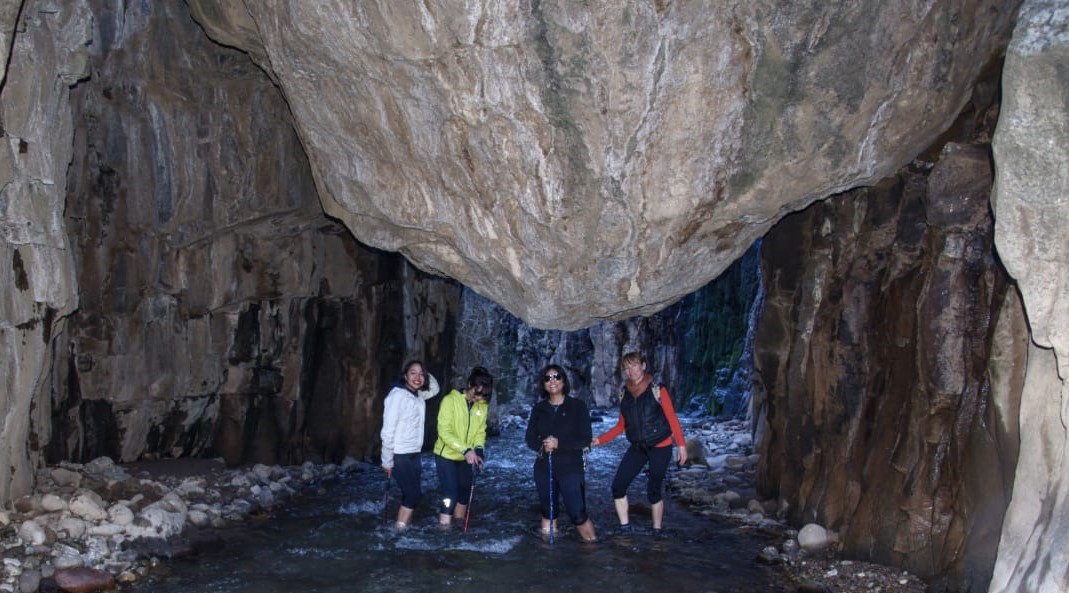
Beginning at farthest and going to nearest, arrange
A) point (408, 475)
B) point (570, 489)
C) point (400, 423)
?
point (408, 475) < point (400, 423) < point (570, 489)

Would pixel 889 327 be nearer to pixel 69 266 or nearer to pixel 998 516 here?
pixel 998 516

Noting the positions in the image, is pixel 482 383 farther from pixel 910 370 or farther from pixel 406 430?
pixel 910 370

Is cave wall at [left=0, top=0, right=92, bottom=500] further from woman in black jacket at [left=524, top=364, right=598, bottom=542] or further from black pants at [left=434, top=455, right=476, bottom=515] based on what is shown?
woman in black jacket at [left=524, top=364, right=598, bottom=542]

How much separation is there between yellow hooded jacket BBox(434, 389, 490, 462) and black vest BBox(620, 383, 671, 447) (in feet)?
4.43

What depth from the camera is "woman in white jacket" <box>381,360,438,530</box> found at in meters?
8.45

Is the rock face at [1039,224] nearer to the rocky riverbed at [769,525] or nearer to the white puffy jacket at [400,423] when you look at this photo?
the rocky riverbed at [769,525]

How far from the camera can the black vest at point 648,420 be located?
27.2 ft

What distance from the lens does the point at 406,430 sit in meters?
8.52

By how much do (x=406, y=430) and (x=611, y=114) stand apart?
349 cm

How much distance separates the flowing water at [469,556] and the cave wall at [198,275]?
2485 mm

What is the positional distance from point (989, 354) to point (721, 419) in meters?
14.2

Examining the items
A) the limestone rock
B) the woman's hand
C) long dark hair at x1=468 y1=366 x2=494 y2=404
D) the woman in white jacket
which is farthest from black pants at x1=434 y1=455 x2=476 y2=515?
the limestone rock

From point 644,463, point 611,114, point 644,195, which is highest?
point 611,114

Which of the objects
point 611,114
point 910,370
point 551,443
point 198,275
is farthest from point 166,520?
point 910,370
